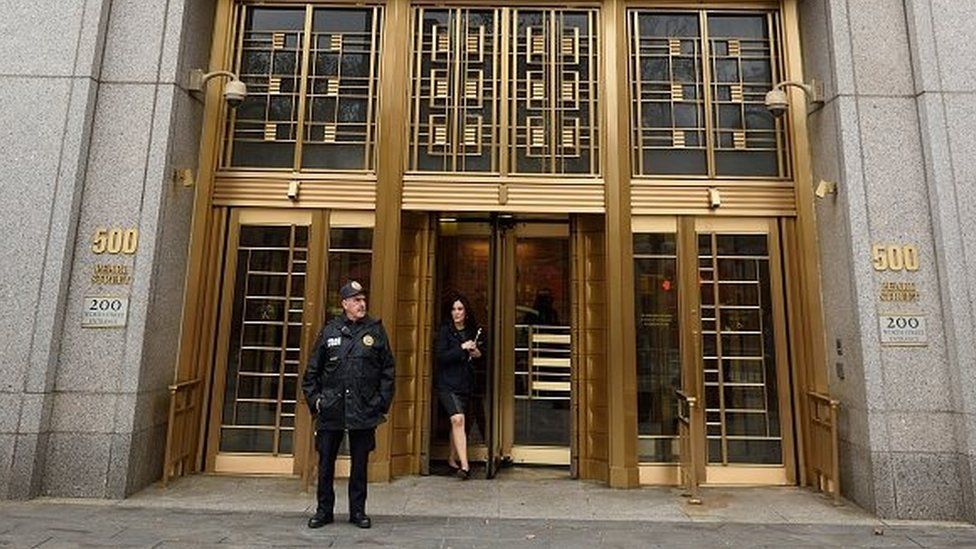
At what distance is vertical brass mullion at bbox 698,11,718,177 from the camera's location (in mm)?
7629

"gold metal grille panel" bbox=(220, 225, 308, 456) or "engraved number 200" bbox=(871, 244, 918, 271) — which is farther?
"gold metal grille panel" bbox=(220, 225, 308, 456)

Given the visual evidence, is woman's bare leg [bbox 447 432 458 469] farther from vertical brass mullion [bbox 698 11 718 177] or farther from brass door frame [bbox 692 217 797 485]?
vertical brass mullion [bbox 698 11 718 177]

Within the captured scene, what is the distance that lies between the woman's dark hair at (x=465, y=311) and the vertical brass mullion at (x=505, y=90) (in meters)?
1.70

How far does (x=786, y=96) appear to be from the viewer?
728 cm

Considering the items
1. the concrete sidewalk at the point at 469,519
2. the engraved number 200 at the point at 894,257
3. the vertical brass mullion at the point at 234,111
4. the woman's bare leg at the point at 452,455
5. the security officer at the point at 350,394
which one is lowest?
the concrete sidewalk at the point at 469,519

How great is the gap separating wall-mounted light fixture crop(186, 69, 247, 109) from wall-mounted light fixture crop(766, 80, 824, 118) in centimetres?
604

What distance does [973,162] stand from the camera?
21.2ft

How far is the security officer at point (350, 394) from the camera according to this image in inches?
215

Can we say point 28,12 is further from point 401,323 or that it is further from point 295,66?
point 401,323

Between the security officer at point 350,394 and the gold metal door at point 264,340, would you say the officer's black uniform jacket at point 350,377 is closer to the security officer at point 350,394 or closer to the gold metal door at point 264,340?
the security officer at point 350,394

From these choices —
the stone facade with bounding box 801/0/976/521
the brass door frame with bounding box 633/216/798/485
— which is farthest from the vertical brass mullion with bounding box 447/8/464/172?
the stone facade with bounding box 801/0/976/521

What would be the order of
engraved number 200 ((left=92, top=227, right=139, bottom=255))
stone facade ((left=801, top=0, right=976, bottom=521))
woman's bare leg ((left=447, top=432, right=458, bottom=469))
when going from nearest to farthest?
stone facade ((left=801, top=0, right=976, bottom=521)) → engraved number 200 ((left=92, top=227, right=139, bottom=255)) → woman's bare leg ((left=447, top=432, right=458, bottom=469))

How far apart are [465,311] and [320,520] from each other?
2.95 metres

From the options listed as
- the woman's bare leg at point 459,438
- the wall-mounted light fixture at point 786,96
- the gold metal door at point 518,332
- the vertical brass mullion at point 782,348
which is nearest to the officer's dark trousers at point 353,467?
the woman's bare leg at point 459,438
